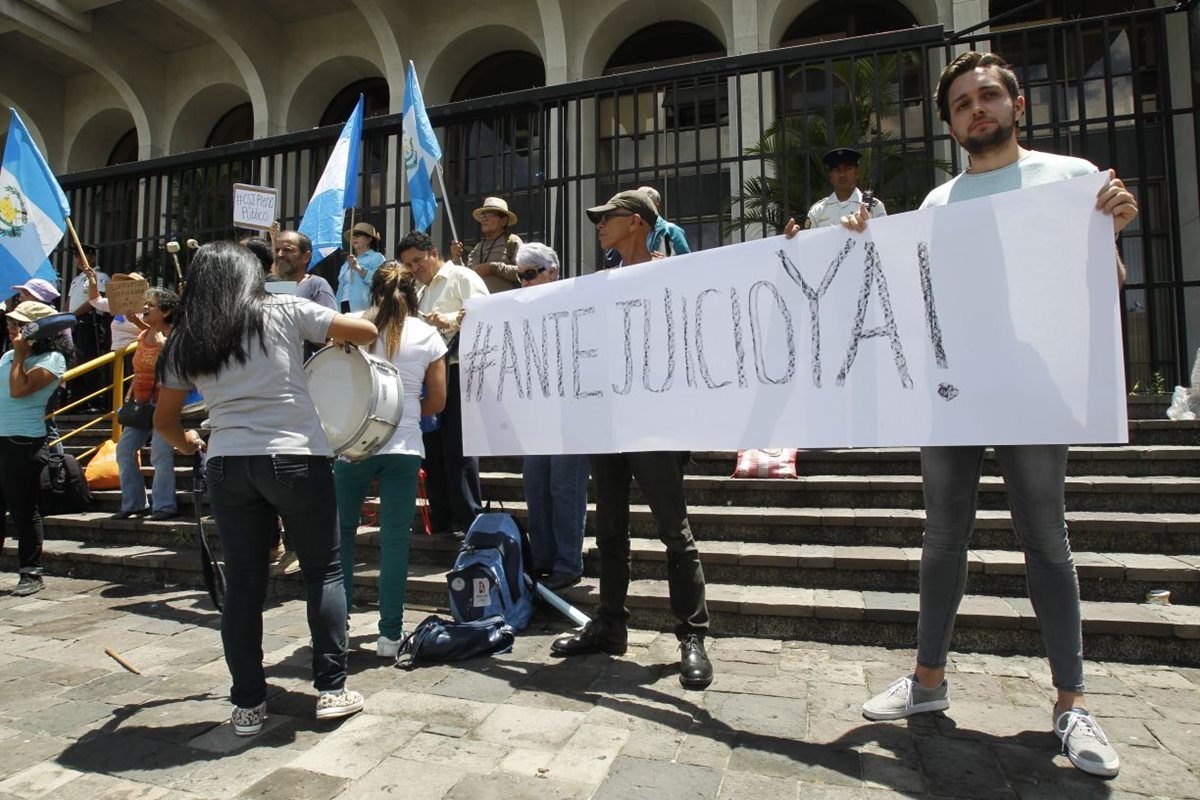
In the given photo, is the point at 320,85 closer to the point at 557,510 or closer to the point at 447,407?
the point at 447,407

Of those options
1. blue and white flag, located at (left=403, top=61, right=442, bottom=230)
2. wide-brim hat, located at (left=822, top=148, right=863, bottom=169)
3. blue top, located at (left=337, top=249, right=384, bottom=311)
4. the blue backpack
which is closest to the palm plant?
wide-brim hat, located at (left=822, top=148, right=863, bottom=169)

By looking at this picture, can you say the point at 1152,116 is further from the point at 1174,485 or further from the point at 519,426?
the point at 519,426

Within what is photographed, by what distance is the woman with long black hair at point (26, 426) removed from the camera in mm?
4820

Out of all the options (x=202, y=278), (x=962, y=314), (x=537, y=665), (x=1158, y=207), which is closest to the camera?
(x=962, y=314)

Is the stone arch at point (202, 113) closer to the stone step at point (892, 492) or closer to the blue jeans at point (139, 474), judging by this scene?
the blue jeans at point (139, 474)

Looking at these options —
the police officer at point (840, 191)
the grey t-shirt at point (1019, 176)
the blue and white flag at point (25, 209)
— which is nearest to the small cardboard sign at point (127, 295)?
the blue and white flag at point (25, 209)

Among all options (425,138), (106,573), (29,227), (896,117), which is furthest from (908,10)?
(106,573)

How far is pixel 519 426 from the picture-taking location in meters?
3.48

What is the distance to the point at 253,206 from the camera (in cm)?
676

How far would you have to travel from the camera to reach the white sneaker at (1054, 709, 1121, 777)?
7.07 feet

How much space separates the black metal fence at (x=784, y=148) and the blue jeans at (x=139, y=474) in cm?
326

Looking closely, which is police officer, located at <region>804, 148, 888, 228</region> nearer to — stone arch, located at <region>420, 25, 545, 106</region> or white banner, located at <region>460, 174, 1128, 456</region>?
white banner, located at <region>460, 174, 1128, 456</region>

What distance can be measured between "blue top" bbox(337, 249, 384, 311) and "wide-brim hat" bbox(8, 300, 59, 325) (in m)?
2.16

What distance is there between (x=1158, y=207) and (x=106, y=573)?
12.5m
